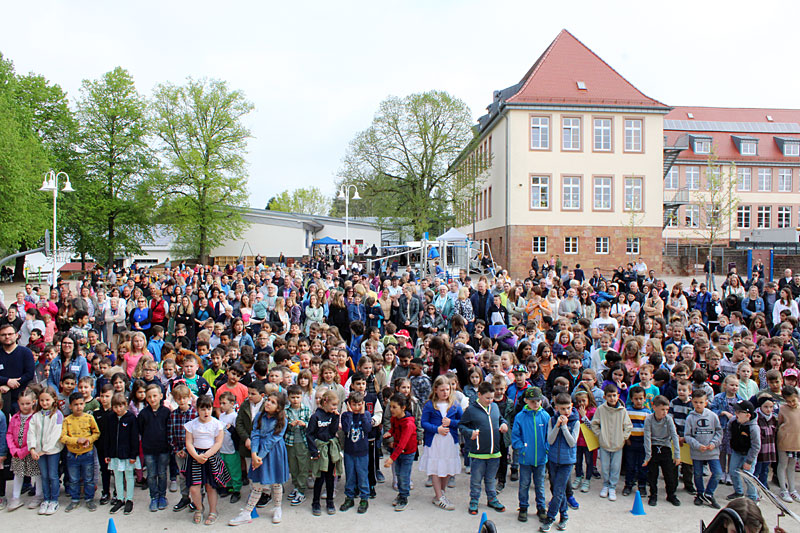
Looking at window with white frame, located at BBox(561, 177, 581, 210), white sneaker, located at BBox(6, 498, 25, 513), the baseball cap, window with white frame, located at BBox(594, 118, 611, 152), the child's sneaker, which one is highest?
window with white frame, located at BBox(594, 118, 611, 152)

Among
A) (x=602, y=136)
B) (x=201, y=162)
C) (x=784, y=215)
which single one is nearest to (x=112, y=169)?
(x=201, y=162)

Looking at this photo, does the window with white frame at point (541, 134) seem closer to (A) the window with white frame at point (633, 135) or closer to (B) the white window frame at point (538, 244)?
(A) the window with white frame at point (633, 135)

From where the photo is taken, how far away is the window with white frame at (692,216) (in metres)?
47.7

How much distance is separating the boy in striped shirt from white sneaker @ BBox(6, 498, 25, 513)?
22.3 ft

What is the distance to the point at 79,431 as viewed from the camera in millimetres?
6258

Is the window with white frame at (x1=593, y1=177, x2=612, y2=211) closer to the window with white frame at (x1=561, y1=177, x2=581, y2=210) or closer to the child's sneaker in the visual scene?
the window with white frame at (x1=561, y1=177, x2=581, y2=210)

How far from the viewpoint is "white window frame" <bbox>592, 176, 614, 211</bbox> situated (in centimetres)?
3466

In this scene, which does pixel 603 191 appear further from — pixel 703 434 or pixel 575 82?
pixel 703 434

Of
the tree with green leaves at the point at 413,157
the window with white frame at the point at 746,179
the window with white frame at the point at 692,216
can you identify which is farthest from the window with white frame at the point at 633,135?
the window with white frame at the point at 746,179

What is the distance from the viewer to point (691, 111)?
2168 inches

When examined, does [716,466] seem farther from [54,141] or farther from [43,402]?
[54,141]

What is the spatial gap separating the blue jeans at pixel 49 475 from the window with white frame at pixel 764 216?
5590 cm

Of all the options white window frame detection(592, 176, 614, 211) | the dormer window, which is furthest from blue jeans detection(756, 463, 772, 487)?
the dormer window

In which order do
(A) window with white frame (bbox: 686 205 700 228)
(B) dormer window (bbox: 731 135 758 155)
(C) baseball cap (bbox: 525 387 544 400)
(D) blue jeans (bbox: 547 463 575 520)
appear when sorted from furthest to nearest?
(B) dormer window (bbox: 731 135 758 155)
(A) window with white frame (bbox: 686 205 700 228)
(C) baseball cap (bbox: 525 387 544 400)
(D) blue jeans (bbox: 547 463 575 520)
